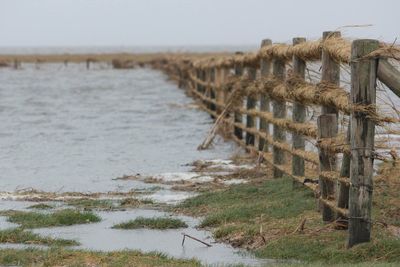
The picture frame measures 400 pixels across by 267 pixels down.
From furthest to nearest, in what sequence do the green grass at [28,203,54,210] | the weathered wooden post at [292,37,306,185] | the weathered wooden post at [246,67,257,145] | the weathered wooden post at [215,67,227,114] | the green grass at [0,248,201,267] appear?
the weathered wooden post at [215,67,227,114], the weathered wooden post at [246,67,257,145], the green grass at [28,203,54,210], the weathered wooden post at [292,37,306,185], the green grass at [0,248,201,267]

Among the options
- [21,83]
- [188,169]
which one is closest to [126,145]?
[188,169]

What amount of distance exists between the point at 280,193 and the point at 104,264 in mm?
4498

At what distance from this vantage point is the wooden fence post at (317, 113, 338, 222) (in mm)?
9727

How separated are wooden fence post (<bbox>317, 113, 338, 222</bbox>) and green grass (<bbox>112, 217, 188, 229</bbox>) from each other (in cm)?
199

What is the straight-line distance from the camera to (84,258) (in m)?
8.47

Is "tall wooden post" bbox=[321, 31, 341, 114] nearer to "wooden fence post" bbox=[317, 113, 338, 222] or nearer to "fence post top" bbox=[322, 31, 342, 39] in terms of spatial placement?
"fence post top" bbox=[322, 31, 342, 39]

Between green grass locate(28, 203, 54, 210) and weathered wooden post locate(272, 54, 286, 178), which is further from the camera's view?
weathered wooden post locate(272, 54, 286, 178)

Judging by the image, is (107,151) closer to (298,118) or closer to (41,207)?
(41,207)

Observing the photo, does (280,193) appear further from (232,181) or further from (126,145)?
(126,145)

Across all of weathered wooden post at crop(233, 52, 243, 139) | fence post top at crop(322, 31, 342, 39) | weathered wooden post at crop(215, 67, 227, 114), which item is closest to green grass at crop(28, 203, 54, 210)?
fence post top at crop(322, 31, 342, 39)

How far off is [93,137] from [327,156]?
571 inches

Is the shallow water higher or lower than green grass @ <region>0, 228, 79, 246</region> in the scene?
lower

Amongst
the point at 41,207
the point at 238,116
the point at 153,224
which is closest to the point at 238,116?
the point at 238,116

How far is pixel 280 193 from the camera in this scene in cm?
1223
